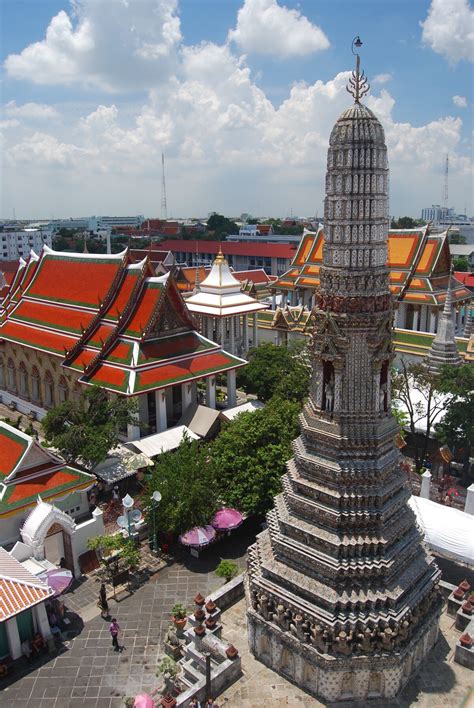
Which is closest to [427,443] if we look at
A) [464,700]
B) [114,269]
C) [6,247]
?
[464,700]

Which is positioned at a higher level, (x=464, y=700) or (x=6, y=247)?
(x=6, y=247)

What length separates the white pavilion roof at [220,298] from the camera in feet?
122

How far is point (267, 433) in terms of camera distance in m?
20.0

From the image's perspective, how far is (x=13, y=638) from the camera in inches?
575

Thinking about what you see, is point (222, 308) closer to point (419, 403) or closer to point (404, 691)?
point (419, 403)

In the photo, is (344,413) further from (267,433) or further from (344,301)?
(267,433)

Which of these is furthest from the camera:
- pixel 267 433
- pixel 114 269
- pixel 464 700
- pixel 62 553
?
pixel 114 269

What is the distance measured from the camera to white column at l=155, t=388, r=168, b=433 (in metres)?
26.4

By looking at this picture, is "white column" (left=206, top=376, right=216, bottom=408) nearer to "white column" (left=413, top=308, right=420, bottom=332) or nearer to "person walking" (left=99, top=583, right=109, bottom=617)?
"person walking" (left=99, top=583, right=109, bottom=617)

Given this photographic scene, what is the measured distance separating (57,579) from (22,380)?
20.1m

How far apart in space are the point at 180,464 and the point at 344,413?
8488 mm

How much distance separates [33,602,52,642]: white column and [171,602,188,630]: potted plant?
3361mm

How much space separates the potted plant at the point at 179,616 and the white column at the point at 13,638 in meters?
4.05

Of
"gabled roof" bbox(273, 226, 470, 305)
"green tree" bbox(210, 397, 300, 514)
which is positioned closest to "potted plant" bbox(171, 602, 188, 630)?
A: "green tree" bbox(210, 397, 300, 514)
